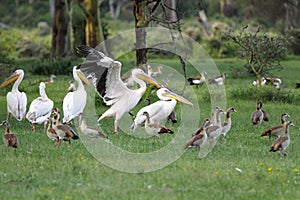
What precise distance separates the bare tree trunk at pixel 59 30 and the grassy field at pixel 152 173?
69.0 ft

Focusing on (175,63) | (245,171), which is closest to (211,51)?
(175,63)

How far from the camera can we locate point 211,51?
42812mm

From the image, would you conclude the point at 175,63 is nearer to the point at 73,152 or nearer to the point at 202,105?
the point at 202,105

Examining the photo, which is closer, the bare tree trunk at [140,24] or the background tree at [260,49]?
the bare tree trunk at [140,24]

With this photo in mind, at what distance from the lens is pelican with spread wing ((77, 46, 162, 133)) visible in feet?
47.4

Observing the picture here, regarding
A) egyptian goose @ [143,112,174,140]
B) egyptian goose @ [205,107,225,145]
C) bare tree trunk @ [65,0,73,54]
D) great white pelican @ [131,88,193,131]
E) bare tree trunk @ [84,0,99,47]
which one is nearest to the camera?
egyptian goose @ [205,107,225,145]

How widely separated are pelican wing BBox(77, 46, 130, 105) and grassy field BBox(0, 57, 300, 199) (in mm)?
774

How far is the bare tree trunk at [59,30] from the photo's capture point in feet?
117

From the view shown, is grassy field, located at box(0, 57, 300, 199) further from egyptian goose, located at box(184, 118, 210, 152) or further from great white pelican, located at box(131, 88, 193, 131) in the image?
great white pelican, located at box(131, 88, 193, 131)

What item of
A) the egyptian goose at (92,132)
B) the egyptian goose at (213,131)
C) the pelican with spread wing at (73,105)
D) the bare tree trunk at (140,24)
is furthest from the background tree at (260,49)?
the egyptian goose at (92,132)

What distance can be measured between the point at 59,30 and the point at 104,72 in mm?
21869

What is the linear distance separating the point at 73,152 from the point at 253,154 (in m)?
2.81

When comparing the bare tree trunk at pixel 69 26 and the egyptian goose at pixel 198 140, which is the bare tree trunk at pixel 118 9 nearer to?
the bare tree trunk at pixel 69 26

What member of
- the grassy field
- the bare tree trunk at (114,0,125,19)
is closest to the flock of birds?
the grassy field
